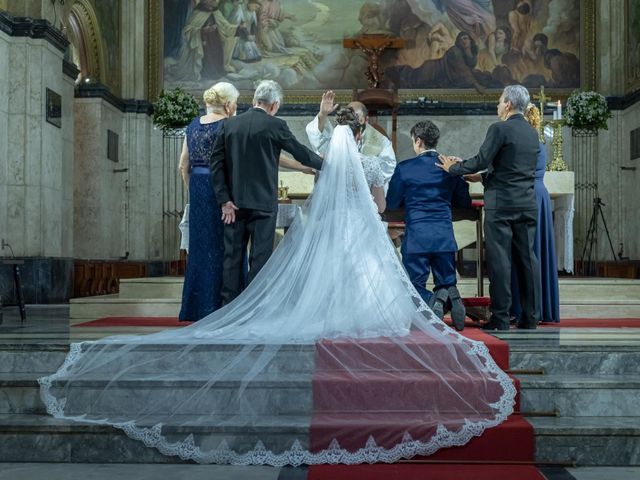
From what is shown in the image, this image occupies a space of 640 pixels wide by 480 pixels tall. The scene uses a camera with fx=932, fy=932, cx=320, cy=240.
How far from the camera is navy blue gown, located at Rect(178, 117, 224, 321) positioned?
26.2 ft

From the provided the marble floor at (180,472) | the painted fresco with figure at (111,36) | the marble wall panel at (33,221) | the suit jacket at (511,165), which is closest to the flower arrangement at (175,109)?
the marble wall panel at (33,221)

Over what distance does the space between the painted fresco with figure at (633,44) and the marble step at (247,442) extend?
526 inches

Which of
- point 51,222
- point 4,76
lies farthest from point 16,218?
point 4,76

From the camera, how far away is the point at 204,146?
26.0 feet

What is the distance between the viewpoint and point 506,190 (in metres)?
7.48

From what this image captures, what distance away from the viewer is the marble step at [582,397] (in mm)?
5859

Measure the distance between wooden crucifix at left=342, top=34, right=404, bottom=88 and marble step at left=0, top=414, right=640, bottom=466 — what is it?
12.9m

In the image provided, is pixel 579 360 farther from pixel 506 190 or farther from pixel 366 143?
pixel 366 143

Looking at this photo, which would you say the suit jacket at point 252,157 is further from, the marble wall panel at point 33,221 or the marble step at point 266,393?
the marble wall panel at point 33,221

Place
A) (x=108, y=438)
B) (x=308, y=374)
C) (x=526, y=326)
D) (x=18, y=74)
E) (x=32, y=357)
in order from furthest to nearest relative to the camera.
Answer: (x=18, y=74) < (x=526, y=326) < (x=32, y=357) < (x=308, y=374) < (x=108, y=438)

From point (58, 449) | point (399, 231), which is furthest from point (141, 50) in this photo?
point (58, 449)

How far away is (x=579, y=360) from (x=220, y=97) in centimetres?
→ 362

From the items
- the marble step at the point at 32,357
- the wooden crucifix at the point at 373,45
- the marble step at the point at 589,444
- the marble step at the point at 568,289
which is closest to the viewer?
the marble step at the point at 589,444

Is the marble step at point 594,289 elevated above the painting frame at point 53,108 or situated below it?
below
